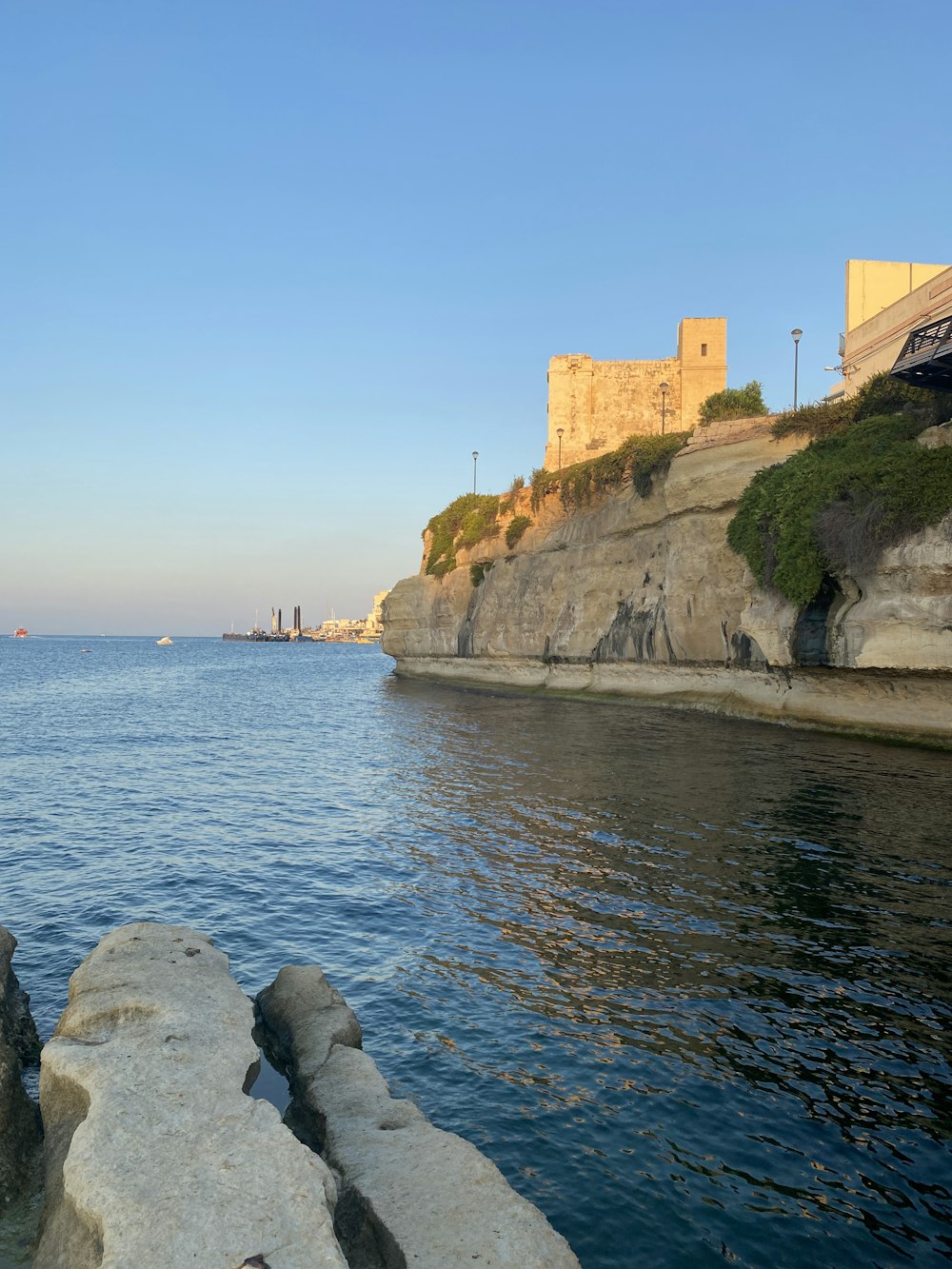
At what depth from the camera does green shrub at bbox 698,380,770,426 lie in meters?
51.7

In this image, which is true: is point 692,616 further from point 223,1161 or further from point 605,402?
point 605,402

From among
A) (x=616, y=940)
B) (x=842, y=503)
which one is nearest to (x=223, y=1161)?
(x=616, y=940)

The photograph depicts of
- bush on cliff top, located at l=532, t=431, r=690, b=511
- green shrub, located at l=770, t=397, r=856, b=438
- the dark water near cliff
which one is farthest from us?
bush on cliff top, located at l=532, t=431, r=690, b=511

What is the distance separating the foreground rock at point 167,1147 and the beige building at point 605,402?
67374 millimetres

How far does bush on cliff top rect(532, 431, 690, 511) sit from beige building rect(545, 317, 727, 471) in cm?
1690

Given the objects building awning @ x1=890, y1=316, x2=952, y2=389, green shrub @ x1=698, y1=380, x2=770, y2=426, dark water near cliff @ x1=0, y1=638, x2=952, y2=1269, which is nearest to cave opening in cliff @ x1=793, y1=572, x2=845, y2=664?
dark water near cliff @ x1=0, y1=638, x2=952, y2=1269

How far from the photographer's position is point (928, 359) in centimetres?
2314

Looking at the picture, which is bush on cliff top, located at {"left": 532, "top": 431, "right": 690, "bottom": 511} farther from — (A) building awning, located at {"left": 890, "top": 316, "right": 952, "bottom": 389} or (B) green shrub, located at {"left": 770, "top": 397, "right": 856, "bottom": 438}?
(A) building awning, located at {"left": 890, "top": 316, "right": 952, "bottom": 389}

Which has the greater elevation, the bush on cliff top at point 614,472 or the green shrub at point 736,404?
the green shrub at point 736,404

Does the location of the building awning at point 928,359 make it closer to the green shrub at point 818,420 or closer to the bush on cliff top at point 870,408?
the bush on cliff top at point 870,408

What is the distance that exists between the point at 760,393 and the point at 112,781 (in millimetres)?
44666

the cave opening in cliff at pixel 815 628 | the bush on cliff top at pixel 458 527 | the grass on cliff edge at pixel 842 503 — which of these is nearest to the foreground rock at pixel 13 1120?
the grass on cliff edge at pixel 842 503

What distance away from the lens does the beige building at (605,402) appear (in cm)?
7031

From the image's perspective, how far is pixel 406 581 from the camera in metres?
70.3
